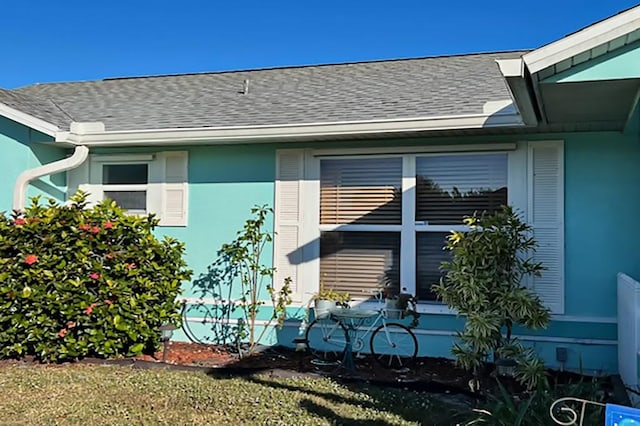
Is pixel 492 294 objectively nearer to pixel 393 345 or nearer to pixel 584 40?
pixel 393 345

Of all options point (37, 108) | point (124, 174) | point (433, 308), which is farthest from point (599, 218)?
point (37, 108)

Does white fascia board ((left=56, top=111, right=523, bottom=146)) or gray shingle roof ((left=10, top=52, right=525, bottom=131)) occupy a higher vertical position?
gray shingle roof ((left=10, top=52, right=525, bottom=131))

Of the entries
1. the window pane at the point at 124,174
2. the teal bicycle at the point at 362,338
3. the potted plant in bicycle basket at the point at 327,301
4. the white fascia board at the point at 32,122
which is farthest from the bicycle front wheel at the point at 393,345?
the white fascia board at the point at 32,122

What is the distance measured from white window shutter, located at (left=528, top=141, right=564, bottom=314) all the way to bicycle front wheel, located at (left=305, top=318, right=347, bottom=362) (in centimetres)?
225

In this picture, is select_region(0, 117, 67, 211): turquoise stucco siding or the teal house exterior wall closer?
the teal house exterior wall

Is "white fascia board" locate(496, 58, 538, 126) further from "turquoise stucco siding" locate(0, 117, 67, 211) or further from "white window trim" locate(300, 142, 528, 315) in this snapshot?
"turquoise stucco siding" locate(0, 117, 67, 211)

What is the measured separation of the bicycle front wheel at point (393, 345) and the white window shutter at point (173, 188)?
287cm

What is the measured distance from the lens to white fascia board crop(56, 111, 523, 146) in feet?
19.1

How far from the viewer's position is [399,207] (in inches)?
257

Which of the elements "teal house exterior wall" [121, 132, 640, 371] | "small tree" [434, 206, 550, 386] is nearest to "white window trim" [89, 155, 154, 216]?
"teal house exterior wall" [121, 132, 640, 371]

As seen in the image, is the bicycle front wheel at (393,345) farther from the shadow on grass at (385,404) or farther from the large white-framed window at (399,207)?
the shadow on grass at (385,404)

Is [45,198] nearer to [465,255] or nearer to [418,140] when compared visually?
[418,140]

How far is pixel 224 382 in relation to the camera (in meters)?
5.19

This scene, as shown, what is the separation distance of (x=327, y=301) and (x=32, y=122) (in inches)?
167
